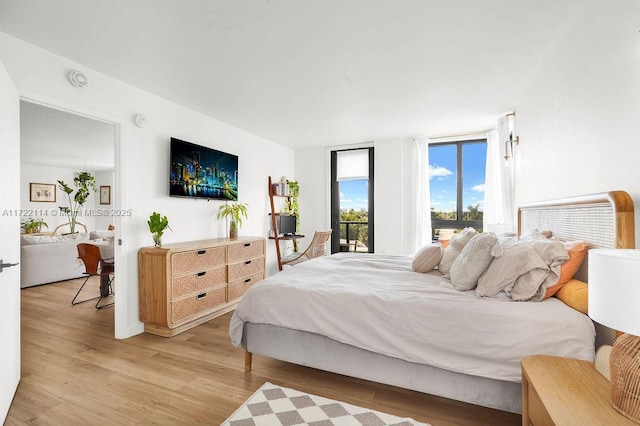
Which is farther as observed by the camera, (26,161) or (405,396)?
(26,161)

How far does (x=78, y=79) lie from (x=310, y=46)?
1.98 m

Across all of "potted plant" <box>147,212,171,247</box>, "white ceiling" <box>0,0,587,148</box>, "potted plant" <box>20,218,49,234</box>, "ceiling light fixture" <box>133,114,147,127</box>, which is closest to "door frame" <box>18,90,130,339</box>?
"ceiling light fixture" <box>133,114,147,127</box>

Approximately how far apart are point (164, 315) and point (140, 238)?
2.74 feet

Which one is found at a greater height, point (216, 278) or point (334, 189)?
point (334, 189)

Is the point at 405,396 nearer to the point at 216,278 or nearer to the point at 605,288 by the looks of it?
the point at 605,288

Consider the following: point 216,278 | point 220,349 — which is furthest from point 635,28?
point 216,278

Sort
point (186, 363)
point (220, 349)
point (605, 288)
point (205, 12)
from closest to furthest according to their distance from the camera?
point (605, 288) < point (205, 12) < point (186, 363) < point (220, 349)

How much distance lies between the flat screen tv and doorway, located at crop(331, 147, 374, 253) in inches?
84.2

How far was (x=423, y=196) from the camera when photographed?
500 cm

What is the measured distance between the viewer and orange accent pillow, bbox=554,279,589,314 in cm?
158

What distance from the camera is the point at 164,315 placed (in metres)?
2.92

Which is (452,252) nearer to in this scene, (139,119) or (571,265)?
(571,265)

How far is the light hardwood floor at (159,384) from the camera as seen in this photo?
1.80m

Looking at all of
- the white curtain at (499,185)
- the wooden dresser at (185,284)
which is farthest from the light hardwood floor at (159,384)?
the white curtain at (499,185)
